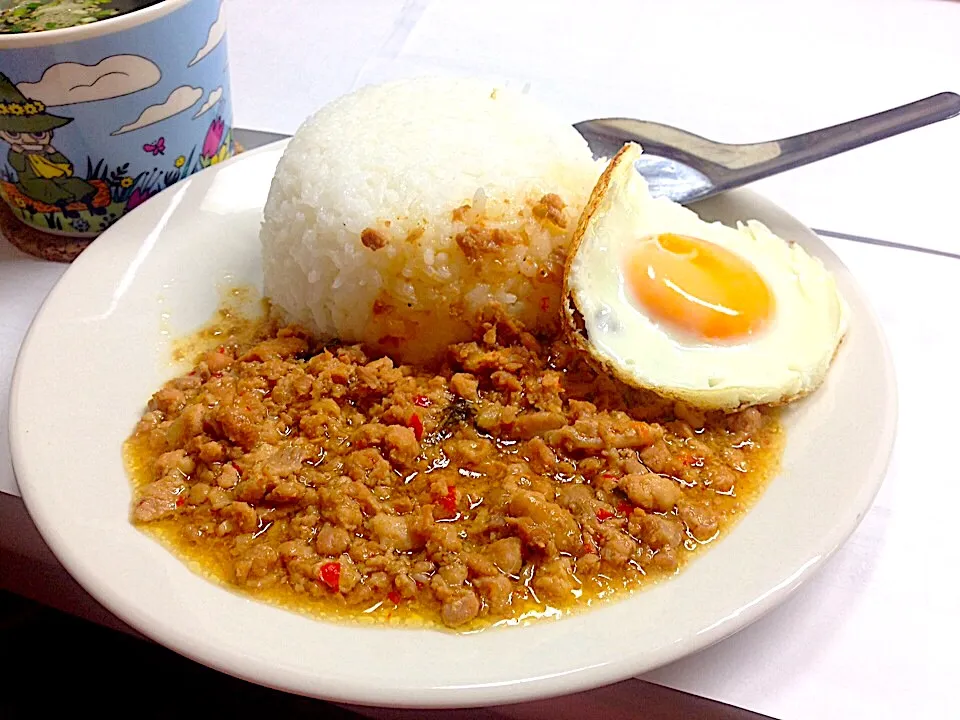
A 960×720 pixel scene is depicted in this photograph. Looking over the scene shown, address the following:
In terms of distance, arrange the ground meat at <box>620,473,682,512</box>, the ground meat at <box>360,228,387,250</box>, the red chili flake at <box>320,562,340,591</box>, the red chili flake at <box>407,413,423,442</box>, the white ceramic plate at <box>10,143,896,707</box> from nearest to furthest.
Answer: the white ceramic plate at <box>10,143,896,707</box> → the red chili flake at <box>320,562,340,591</box> → the ground meat at <box>620,473,682,512</box> → the red chili flake at <box>407,413,423,442</box> → the ground meat at <box>360,228,387,250</box>

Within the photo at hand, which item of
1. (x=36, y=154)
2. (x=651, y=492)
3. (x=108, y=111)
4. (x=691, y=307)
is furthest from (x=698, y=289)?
(x=36, y=154)

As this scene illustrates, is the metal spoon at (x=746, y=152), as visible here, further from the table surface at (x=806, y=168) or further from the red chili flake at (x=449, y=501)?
the red chili flake at (x=449, y=501)

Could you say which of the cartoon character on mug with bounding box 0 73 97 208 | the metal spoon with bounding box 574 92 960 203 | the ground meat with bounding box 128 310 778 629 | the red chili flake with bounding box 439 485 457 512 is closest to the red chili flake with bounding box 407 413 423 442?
the ground meat with bounding box 128 310 778 629

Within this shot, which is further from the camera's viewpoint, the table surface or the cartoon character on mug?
the cartoon character on mug

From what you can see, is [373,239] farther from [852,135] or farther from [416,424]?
[852,135]

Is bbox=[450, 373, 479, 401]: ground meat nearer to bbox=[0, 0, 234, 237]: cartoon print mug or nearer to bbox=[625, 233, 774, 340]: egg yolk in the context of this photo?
bbox=[625, 233, 774, 340]: egg yolk

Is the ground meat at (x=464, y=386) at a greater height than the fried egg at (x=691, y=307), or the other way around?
the fried egg at (x=691, y=307)

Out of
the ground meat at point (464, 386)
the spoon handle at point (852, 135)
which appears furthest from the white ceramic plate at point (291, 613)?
the ground meat at point (464, 386)
